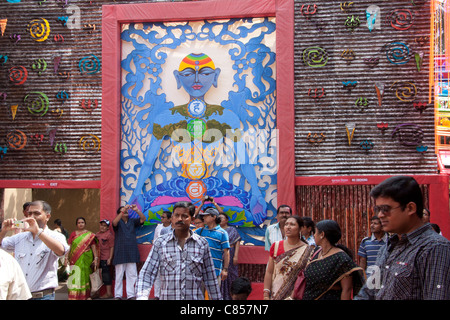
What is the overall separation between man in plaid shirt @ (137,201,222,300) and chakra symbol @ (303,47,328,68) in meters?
5.37

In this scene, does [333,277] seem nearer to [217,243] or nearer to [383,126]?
[217,243]

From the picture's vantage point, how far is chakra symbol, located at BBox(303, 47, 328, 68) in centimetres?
945

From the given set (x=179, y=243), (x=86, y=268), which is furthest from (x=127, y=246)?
(x=179, y=243)

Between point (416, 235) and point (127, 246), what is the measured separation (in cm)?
695

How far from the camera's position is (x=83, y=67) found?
10000 mm

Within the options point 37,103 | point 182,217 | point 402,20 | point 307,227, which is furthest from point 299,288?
point 37,103

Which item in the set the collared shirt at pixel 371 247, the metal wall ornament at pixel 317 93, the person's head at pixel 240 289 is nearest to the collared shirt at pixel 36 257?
the person's head at pixel 240 289

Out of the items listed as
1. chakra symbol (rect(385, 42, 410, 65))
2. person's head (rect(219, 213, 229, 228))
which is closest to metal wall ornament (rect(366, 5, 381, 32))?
chakra symbol (rect(385, 42, 410, 65))

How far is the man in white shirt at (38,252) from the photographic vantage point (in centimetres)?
501

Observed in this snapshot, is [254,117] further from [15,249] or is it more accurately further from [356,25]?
[15,249]

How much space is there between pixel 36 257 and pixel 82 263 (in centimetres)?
432

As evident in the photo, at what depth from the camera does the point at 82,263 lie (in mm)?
9320
